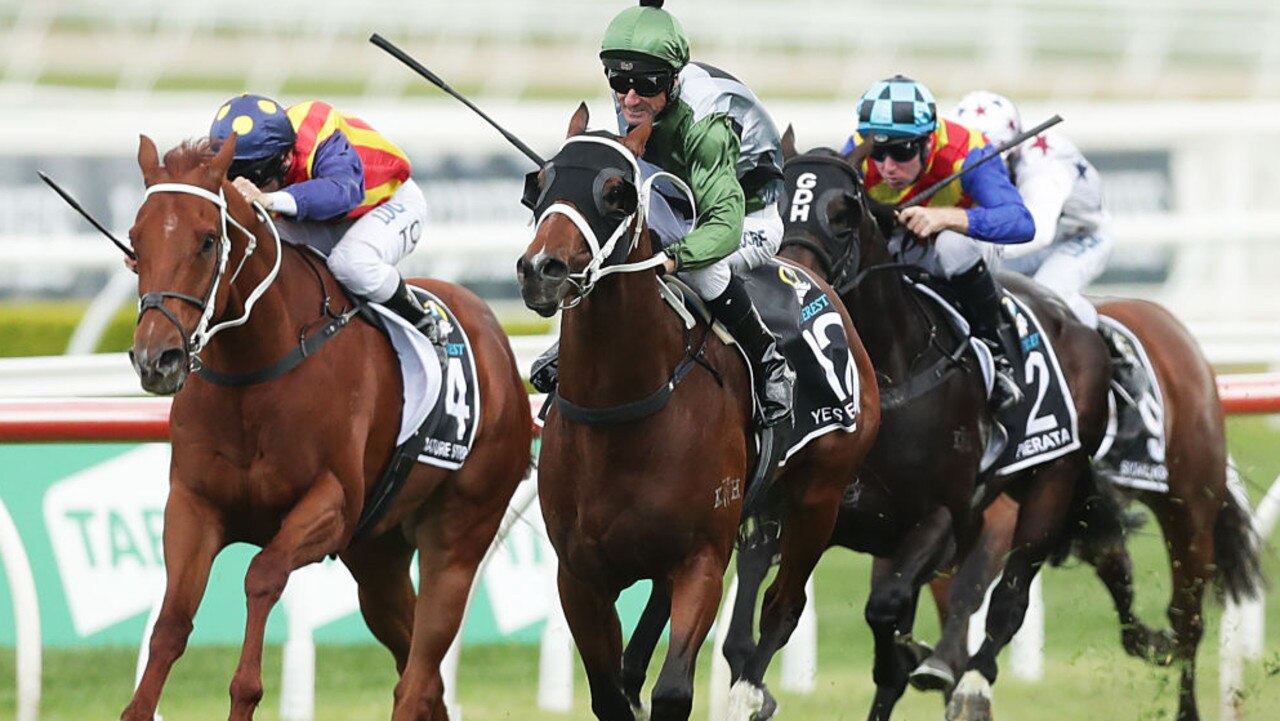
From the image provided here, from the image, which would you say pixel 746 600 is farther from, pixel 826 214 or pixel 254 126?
pixel 254 126

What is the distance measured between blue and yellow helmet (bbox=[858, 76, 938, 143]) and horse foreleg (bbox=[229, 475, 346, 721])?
1.86m

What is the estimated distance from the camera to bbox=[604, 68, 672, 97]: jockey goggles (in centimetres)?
470

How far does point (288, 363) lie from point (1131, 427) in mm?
2960

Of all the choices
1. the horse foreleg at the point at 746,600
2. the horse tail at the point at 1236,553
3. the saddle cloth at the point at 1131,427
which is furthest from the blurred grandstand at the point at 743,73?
the horse foreleg at the point at 746,600

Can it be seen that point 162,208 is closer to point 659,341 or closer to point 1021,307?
point 659,341

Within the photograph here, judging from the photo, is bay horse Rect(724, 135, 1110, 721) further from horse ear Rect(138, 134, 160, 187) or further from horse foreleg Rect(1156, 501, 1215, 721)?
horse ear Rect(138, 134, 160, 187)

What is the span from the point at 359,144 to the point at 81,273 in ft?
29.9

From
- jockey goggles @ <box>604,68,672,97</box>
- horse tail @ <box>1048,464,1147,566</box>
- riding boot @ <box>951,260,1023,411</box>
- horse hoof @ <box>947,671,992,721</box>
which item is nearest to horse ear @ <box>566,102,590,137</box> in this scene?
jockey goggles @ <box>604,68,672,97</box>

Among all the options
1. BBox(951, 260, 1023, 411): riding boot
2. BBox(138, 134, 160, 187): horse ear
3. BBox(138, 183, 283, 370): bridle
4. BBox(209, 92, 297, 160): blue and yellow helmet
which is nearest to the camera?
BBox(138, 183, 283, 370): bridle

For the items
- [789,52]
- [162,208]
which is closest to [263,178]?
[162,208]

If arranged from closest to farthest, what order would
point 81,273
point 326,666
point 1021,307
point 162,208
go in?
point 162,208 < point 1021,307 < point 326,666 < point 81,273

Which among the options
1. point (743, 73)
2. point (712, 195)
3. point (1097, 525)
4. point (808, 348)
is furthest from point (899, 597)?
point (743, 73)

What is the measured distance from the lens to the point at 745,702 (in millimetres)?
5180

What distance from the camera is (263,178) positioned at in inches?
214
